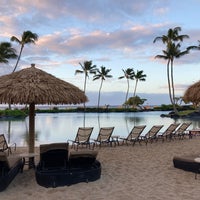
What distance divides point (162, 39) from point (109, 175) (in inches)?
1141

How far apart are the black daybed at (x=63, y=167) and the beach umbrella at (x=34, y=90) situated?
3.72 ft

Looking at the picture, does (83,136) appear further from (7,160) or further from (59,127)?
(59,127)

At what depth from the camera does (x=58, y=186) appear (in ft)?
17.1

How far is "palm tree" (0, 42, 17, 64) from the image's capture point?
3222 centimetres

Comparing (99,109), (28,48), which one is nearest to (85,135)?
(28,48)

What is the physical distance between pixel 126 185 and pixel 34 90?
271 centimetres

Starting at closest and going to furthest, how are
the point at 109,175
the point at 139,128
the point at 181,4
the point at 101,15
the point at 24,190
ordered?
the point at 24,190, the point at 109,175, the point at 139,128, the point at 181,4, the point at 101,15

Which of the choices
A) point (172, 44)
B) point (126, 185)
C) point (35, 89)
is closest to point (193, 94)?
point (126, 185)

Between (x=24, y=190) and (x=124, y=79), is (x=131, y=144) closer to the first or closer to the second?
(x=24, y=190)

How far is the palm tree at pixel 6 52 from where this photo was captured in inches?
1268

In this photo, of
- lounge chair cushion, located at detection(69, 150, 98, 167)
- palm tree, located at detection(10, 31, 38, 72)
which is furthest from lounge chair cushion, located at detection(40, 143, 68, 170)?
palm tree, located at detection(10, 31, 38, 72)

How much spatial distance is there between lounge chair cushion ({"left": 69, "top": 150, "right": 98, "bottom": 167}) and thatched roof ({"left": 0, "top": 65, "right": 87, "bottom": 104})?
1358 mm

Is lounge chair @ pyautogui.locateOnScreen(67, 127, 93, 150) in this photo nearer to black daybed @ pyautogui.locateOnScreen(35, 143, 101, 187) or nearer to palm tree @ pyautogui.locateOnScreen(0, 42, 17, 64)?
black daybed @ pyautogui.locateOnScreen(35, 143, 101, 187)

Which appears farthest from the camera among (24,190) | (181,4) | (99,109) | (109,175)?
(99,109)
